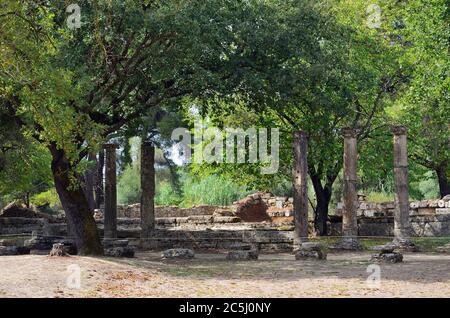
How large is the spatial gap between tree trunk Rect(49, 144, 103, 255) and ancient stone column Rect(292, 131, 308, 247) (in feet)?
25.7

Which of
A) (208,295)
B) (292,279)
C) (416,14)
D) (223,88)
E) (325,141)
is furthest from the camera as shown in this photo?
(325,141)

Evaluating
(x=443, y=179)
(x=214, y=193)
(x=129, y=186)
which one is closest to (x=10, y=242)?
(x=214, y=193)

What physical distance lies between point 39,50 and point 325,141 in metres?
14.7

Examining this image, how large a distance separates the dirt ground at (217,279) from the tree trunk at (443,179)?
1281 cm

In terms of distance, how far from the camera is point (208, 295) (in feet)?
42.3

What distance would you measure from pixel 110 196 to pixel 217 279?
13131mm

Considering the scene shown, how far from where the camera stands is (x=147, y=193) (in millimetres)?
28922

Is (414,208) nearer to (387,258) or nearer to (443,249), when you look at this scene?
(443,249)

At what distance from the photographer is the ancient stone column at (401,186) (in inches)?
1011

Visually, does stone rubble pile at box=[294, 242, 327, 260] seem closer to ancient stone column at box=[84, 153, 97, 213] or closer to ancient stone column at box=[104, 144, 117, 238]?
ancient stone column at box=[104, 144, 117, 238]

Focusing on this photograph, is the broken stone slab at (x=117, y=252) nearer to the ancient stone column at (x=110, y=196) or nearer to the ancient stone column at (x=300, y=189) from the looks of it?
the ancient stone column at (x=110, y=196)

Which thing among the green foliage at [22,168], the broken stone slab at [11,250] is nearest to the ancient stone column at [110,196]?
the green foliage at [22,168]

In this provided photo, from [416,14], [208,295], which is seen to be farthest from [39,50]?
[416,14]

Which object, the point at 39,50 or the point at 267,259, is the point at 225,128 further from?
the point at 39,50
